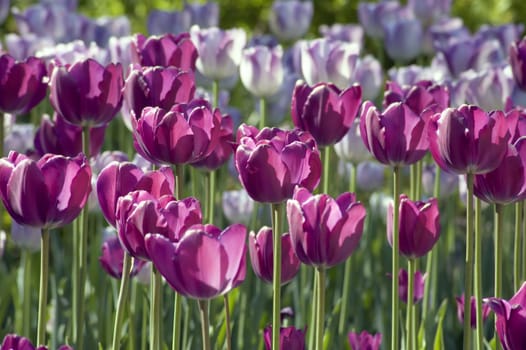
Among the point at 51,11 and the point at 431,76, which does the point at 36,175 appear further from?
the point at 51,11

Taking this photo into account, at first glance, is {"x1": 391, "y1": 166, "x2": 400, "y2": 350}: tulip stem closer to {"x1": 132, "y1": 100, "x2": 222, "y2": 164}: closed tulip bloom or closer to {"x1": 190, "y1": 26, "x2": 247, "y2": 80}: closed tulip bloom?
{"x1": 132, "y1": 100, "x2": 222, "y2": 164}: closed tulip bloom

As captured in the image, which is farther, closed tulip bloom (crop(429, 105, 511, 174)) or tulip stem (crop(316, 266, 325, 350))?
closed tulip bloom (crop(429, 105, 511, 174))

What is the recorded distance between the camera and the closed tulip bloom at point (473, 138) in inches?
67.8

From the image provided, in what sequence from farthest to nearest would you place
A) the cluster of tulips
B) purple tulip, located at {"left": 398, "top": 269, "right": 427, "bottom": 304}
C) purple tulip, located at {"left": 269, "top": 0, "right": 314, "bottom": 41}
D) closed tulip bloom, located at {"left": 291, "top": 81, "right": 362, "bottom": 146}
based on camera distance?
purple tulip, located at {"left": 269, "top": 0, "right": 314, "bottom": 41} → purple tulip, located at {"left": 398, "top": 269, "right": 427, "bottom": 304} → closed tulip bloom, located at {"left": 291, "top": 81, "right": 362, "bottom": 146} → the cluster of tulips

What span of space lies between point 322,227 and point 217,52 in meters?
1.42

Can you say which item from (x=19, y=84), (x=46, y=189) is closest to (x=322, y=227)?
(x=46, y=189)

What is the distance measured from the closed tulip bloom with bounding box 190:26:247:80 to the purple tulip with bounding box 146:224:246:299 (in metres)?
1.49

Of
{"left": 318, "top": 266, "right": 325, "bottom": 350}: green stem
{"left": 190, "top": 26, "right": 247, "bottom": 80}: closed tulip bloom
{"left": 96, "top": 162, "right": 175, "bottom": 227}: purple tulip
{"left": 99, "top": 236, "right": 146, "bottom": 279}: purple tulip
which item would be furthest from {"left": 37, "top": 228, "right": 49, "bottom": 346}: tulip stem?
{"left": 190, "top": 26, "right": 247, "bottom": 80}: closed tulip bloom

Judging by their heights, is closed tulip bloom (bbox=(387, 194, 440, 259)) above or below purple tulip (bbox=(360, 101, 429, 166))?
below

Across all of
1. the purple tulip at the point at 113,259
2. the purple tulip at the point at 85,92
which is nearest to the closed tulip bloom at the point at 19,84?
the purple tulip at the point at 85,92

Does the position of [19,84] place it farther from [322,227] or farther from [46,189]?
[322,227]

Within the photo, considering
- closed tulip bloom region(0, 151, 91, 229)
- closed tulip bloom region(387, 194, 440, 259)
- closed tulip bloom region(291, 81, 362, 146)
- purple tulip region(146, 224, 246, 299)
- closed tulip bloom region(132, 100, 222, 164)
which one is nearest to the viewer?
purple tulip region(146, 224, 246, 299)

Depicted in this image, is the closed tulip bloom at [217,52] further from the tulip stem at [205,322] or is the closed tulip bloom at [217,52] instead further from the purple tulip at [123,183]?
the tulip stem at [205,322]

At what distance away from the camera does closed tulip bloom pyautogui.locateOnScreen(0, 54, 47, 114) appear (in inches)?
88.7
